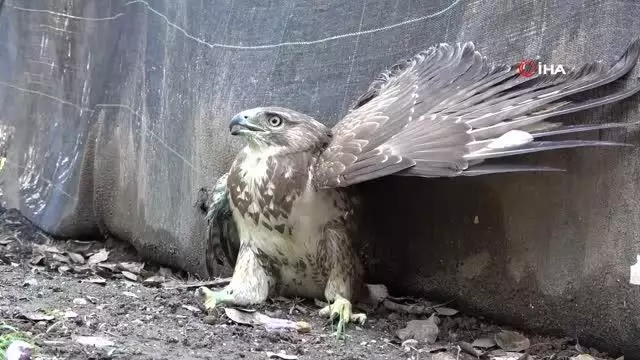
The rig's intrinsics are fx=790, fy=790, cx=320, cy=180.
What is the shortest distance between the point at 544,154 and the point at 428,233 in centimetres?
68

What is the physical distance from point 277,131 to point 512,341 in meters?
1.24

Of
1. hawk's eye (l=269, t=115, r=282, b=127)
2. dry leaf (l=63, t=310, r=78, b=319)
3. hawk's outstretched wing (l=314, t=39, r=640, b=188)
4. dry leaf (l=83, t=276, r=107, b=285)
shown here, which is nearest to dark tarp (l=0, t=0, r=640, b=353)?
hawk's outstretched wing (l=314, t=39, r=640, b=188)

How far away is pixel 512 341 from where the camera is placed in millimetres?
3041

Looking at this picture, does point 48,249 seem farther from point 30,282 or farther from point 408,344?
point 408,344

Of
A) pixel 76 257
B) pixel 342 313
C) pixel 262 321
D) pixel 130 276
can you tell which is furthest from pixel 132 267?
pixel 342 313

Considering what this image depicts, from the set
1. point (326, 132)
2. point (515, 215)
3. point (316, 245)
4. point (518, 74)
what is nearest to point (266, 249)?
point (316, 245)

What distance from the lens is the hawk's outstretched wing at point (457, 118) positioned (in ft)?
8.72

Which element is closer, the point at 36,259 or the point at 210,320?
the point at 210,320

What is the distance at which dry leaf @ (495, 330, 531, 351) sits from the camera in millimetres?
3008

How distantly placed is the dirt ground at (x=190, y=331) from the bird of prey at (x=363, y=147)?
157mm

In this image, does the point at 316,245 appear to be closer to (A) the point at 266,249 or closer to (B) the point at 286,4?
(A) the point at 266,249

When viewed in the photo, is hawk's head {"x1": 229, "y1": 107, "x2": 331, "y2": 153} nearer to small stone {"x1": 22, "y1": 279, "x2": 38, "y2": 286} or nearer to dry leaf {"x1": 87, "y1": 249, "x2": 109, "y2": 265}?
small stone {"x1": 22, "y1": 279, "x2": 38, "y2": 286}

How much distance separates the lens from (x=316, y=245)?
3.19m

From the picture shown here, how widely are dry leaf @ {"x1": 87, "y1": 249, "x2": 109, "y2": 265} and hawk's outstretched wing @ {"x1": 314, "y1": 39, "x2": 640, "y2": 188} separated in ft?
7.36
